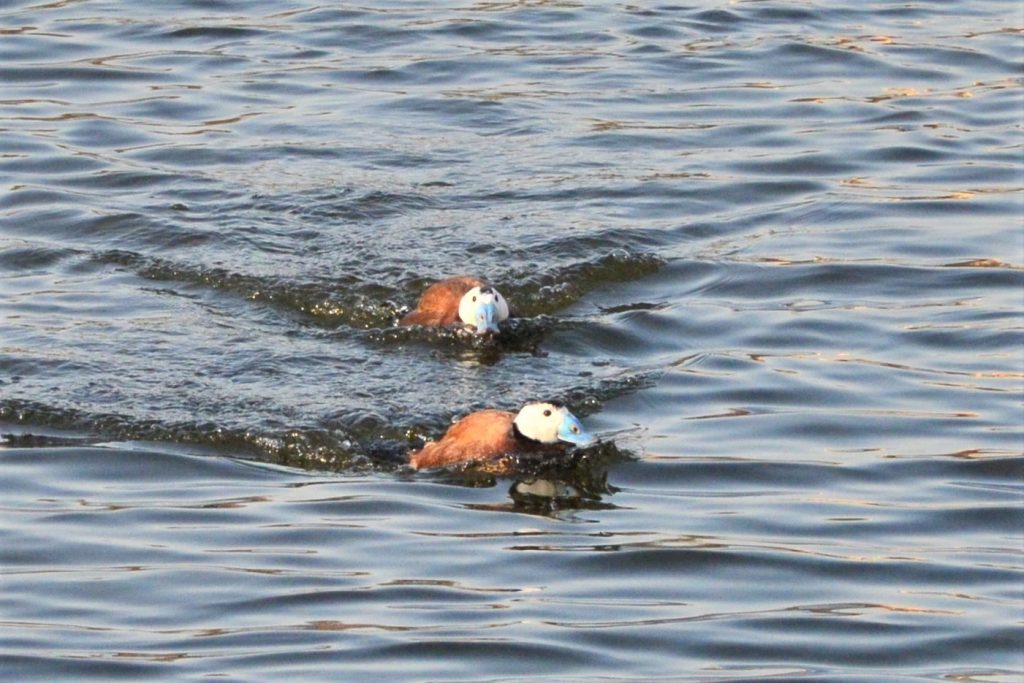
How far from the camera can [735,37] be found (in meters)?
18.6

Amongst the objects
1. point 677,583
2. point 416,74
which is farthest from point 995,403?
point 416,74

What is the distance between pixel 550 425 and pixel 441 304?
246 cm

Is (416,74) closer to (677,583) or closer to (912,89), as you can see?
(912,89)

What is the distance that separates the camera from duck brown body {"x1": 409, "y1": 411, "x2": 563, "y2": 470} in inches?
371

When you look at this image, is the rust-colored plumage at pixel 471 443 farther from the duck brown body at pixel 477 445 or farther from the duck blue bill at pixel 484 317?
the duck blue bill at pixel 484 317

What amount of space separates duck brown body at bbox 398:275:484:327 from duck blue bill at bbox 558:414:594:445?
2.21m

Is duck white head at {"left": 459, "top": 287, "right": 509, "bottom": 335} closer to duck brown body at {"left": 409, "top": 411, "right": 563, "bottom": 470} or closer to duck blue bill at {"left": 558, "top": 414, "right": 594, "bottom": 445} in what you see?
duck brown body at {"left": 409, "top": 411, "right": 563, "bottom": 470}

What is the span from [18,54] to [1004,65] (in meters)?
8.62

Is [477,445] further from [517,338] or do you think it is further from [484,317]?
[517,338]

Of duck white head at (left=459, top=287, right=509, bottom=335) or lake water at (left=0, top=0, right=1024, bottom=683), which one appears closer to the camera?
lake water at (left=0, top=0, right=1024, bottom=683)

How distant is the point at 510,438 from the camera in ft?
31.1

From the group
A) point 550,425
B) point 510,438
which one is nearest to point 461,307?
point 510,438

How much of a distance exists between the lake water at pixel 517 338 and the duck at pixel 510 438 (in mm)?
146

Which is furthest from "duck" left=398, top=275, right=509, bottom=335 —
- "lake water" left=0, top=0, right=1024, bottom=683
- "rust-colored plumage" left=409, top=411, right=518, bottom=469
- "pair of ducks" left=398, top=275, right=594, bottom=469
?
"rust-colored plumage" left=409, top=411, right=518, bottom=469
